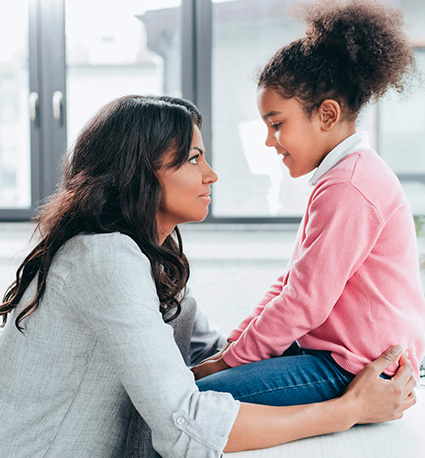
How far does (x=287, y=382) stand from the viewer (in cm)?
109

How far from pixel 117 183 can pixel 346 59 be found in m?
0.59

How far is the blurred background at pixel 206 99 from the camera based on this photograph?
266cm

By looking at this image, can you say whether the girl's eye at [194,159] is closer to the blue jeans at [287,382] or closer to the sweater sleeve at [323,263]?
the sweater sleeve at [323,263]

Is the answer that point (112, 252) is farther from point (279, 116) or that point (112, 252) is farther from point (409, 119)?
point (409, 119)

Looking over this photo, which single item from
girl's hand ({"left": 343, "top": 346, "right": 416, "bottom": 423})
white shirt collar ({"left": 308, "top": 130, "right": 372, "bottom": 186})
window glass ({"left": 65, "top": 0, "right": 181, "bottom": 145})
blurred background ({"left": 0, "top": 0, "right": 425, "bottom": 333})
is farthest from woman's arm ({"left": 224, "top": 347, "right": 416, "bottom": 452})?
window glass ({"left": 65, "top": 0, "right": 181, "bottom": 145})

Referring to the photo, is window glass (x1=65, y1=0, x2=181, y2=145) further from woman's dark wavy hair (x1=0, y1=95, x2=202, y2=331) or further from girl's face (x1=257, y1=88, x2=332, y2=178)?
woman's dark wavy hair (x1=0, y1=95, x2=202, y2=331)

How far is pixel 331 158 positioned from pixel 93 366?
670mm

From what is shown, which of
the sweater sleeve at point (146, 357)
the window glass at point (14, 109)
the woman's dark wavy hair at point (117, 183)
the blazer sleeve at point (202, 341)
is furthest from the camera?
the window glass at point (14, 109)

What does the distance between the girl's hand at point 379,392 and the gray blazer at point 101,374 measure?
0.25m

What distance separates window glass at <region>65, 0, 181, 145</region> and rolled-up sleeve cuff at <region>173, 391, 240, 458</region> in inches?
81.8

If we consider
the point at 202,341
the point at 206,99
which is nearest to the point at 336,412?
the point at 202,341

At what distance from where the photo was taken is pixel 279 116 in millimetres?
1315

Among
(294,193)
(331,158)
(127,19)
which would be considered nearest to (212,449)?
(331,158)

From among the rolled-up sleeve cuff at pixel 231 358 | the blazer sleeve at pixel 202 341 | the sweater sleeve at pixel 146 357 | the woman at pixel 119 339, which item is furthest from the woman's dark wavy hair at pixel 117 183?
the blazer sleeve at pixel 202 341
